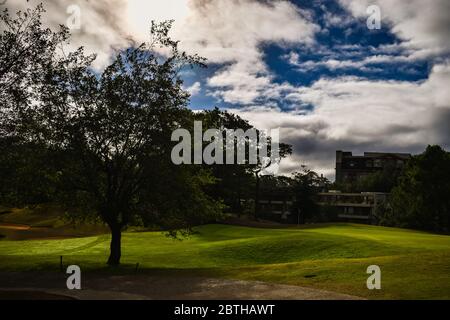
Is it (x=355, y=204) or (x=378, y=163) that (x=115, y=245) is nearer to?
(x=355, y=204)

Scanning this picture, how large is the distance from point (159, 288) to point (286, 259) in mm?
15267

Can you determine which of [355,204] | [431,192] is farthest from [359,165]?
[431,192]

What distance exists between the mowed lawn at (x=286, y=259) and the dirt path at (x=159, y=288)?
1567mm

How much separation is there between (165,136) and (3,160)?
9.63 metres

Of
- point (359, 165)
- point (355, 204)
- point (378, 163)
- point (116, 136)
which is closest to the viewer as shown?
point (116, 136)

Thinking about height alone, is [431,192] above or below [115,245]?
above

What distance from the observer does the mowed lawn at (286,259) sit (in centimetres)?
2033

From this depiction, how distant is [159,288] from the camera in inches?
854

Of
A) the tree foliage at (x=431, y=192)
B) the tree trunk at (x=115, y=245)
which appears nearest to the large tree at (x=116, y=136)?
the tree trunk at (x=115, y=245)

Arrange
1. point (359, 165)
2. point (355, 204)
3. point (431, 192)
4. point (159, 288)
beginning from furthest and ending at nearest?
point (359, 165)
point (355, 204)
point (431, 192)
point (159, 288)
